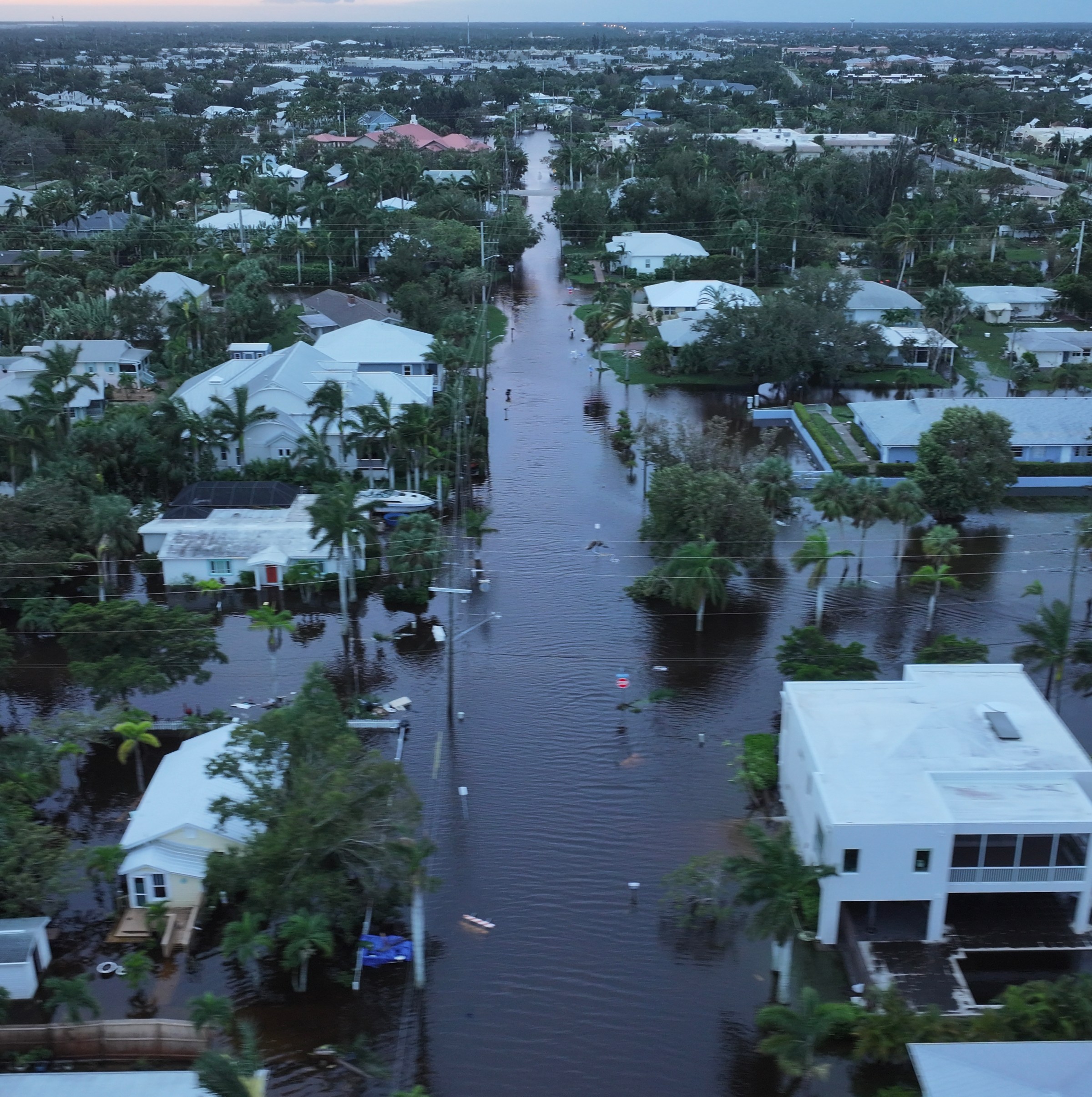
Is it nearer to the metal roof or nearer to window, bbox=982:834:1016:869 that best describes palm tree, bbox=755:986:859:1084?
window, bbox=982:834:1016:869

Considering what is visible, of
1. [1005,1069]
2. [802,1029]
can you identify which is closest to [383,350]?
[802,1029]

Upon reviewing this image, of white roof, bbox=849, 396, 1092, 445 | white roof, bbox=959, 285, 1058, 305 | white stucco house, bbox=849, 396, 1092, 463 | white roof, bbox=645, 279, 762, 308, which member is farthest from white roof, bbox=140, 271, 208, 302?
white roof, bbox=959, 285, 1058, 305

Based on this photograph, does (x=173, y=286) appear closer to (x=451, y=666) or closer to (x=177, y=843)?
(x=451, y=666)

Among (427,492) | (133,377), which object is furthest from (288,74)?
(427,492)

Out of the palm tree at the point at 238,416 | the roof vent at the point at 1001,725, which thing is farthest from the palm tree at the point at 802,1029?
the palm tree at the point at 238,416

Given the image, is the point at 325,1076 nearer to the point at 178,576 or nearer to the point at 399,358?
the point at 178,576

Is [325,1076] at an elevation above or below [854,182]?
below

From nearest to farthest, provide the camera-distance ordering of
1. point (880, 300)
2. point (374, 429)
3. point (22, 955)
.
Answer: point (22, 955)
point (374, 429)
point (880, 300)
